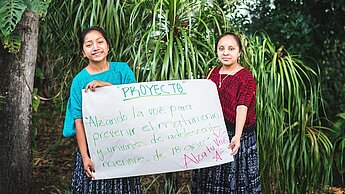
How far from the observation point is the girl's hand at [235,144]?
8.22 feet

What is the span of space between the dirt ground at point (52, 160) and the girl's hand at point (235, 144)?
1220 mm

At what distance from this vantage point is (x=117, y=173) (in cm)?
238

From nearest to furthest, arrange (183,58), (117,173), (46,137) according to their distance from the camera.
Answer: (117,173) < (183,58) < (46,137)

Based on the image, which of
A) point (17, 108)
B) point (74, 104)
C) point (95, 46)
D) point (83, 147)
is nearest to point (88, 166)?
point (83, 147)

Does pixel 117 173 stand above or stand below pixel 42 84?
below

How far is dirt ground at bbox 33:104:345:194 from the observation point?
3838 millimetres

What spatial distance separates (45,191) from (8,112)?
0.88m

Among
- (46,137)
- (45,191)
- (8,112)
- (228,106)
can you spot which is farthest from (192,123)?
(46,137)

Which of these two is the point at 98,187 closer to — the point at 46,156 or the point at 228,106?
the point at 228,106

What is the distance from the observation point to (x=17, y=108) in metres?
3.09

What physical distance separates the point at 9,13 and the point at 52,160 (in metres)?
2.33

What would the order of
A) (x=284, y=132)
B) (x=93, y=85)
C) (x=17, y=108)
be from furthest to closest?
1. (x=284, y=132)
2. (x=17, y=108)
3. (x=93, y=85)

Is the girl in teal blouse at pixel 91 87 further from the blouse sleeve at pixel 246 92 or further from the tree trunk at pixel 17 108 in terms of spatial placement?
the tree trunk at pixel 17 108

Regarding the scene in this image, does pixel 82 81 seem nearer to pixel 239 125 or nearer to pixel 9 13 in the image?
pixel 9 13
